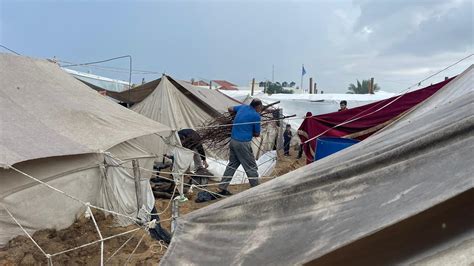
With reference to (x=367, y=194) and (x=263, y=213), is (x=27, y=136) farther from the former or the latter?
(x=367, y=194)

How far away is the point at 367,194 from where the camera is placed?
152 cm

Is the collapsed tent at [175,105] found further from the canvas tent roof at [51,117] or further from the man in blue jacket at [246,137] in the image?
the canvas tent roof at [51,117]

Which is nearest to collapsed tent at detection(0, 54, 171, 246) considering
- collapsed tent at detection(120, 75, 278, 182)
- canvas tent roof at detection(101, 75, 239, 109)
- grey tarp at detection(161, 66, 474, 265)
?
grey tarp at detection(161, 66, 474, 265)

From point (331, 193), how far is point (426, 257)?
540 mm

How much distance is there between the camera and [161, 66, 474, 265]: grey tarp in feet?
4.21

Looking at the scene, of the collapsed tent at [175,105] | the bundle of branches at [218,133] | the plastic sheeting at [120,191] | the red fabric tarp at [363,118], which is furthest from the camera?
the collapsed tent at [175,105]

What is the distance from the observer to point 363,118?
5.78 meters

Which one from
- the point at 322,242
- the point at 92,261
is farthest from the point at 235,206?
the point at 92,261

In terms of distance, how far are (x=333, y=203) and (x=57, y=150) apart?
11.0ft

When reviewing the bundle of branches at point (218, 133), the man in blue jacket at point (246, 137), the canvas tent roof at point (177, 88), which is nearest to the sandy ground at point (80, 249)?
the man in blue jacket at point (246, 137)

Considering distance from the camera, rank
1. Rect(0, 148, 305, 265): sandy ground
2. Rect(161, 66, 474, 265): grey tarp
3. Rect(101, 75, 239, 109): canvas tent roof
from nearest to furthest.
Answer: Rect(161, 66, 474, 265): grey tarp → Rect(0, 148, 305, 265): sandy ground → Rect(101, 75, 239, 109): canvas tent roof

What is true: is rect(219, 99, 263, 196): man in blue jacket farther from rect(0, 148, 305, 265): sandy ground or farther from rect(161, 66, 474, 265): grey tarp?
rect(161, 66, 474, 265): grey tarp

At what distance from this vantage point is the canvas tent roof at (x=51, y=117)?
3875mm

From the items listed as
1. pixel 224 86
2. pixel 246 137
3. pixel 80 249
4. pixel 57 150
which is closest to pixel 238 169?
pixel 246 137
